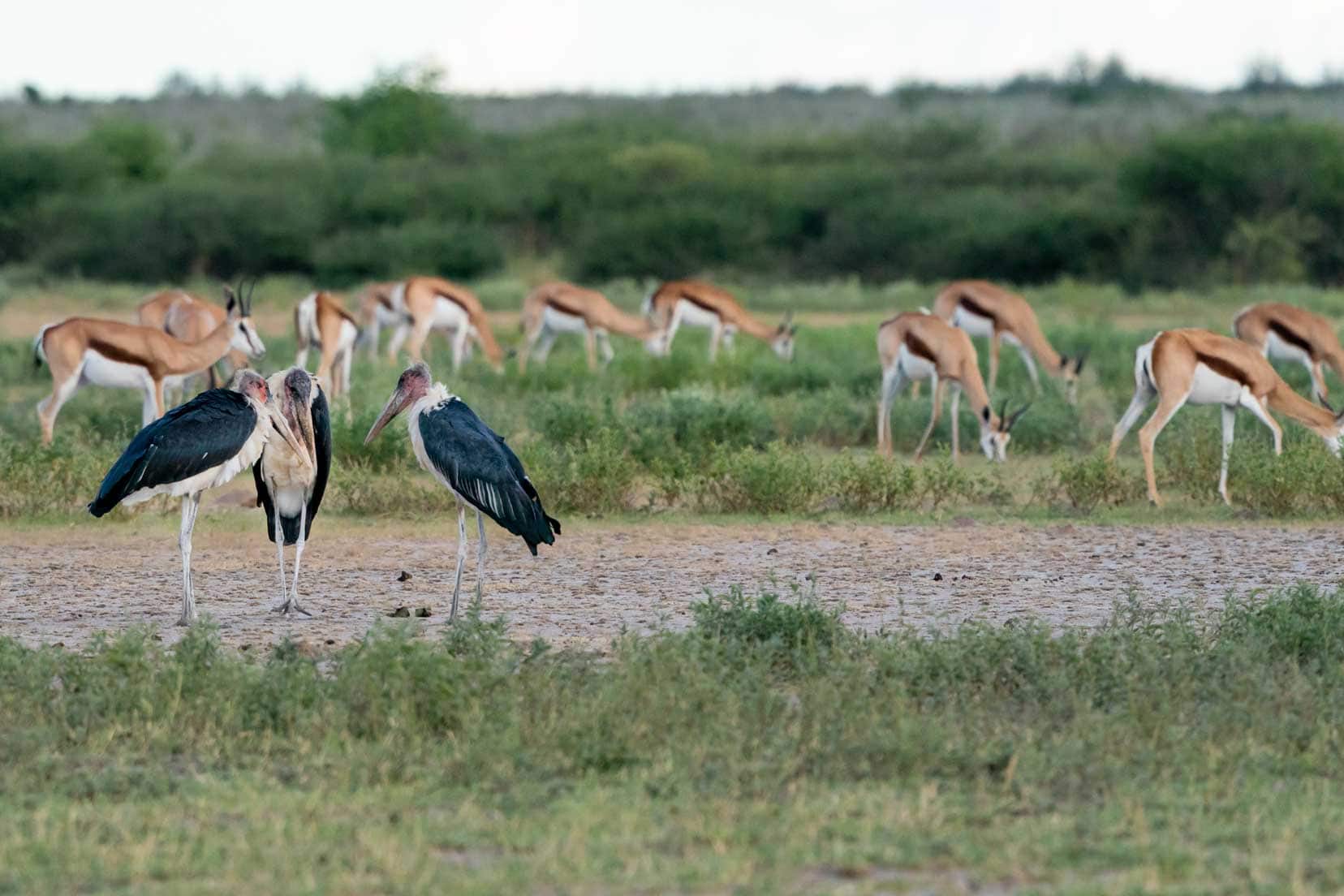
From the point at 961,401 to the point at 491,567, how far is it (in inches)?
288

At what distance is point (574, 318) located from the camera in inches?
789

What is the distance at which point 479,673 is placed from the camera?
18.5 feet

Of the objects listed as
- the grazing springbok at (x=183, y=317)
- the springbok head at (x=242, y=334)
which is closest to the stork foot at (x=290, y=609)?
the springbok head at (x=242, y=334)

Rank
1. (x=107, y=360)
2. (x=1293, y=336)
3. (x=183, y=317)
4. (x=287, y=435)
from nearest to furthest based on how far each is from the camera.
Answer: (x=287, y=435) < (x=107, y=360) < (x=1293, y=336) < (x=183, y=317)

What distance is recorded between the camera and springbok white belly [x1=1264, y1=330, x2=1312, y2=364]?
14.1 metres

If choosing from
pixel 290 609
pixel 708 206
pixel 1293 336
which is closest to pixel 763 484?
pixel 290 609

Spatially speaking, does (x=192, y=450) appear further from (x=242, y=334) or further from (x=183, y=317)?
(x=183, y=317)

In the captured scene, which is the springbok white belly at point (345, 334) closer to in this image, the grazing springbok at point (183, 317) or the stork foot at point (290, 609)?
the grazing springbok at point (183, 317)

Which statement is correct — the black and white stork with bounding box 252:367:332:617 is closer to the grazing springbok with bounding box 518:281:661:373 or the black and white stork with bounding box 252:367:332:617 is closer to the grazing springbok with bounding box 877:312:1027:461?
the grazing springbok with bounding box 877:312:1027:461

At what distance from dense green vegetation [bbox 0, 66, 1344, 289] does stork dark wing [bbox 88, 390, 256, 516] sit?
23.6m

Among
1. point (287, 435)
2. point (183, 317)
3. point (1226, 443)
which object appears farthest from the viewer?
point (183, 317)

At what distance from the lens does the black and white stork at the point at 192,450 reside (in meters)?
7.04

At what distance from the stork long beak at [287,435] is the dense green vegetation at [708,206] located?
2333 cm

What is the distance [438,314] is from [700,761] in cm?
1470
